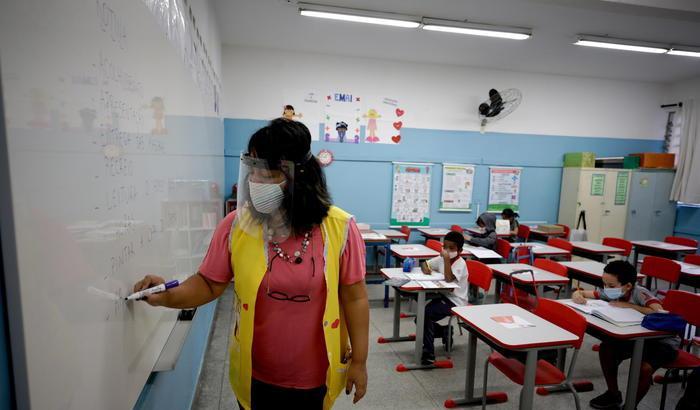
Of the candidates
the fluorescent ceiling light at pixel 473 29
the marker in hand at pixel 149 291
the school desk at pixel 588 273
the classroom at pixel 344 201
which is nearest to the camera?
the classroom at pixel 344 201

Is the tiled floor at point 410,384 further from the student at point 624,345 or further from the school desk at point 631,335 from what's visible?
the school desk at point 631,335

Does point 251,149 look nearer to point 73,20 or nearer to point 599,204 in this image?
point 73,20

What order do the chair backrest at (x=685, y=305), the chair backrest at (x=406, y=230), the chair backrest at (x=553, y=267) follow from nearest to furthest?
the chair backrest at (x=685, y=305)
the chair backrest at (x=553, y=267)
the chair backrest at (x=406, y=230)

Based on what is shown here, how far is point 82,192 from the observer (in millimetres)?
691

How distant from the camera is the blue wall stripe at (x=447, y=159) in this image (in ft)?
19.6

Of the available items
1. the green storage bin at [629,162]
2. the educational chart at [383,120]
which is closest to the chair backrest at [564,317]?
the educational chart at [383,120]

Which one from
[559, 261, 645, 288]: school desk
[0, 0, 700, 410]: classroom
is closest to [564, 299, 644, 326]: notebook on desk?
[0, 0, 700, 410]: classroom

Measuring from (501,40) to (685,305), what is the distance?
394 cm

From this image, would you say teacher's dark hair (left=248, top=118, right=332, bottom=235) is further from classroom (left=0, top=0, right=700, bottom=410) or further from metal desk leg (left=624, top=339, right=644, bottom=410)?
metal desk leg (left=624, top=339, right=644, bottom=410)

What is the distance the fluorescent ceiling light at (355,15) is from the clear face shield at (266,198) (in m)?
3.59

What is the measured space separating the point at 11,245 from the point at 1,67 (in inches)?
9.5

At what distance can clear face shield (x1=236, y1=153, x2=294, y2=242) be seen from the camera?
3.65ft

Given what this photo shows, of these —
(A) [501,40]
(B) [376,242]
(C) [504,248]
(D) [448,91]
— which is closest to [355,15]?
(A) [501,40]

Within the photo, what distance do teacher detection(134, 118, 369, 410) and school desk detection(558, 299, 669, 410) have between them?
6.32 feet
